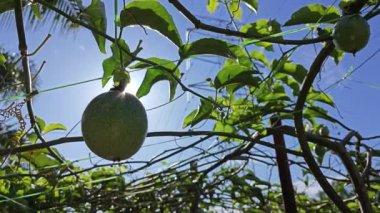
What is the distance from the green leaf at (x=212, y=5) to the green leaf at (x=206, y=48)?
33cm

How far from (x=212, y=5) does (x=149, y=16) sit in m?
0.46

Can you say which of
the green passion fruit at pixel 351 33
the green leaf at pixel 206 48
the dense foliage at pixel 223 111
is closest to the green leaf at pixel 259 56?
the dense foliage at pixel 223 111

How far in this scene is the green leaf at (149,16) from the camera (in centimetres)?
106

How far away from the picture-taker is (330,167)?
2.04 m

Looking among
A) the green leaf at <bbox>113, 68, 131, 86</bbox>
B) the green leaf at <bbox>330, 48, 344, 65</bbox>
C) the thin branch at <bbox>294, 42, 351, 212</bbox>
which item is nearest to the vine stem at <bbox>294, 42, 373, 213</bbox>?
the thin branch at <bbox>294, 42, 351, 212</bbox>

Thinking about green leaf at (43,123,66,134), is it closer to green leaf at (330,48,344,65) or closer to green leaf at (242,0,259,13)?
green leaf at (242,0,259,13)

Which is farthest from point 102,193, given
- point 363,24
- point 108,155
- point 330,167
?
point 363,24

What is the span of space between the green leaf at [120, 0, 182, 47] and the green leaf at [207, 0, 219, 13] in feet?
1.25

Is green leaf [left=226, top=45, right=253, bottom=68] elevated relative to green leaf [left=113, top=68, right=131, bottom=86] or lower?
elevated

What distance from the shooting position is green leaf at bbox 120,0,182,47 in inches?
41.8

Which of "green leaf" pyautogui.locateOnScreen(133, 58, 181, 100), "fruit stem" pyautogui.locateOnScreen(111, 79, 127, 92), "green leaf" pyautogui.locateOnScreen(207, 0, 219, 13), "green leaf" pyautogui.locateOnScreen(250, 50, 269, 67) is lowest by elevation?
"fruit stem" pyautogui.locateOnScreen(111, 79, 127, 92)

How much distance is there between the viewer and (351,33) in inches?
40.3

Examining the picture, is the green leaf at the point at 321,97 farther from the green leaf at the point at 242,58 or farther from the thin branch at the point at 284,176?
the green leaf at the point at 242,58

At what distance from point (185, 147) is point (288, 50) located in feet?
1.55
